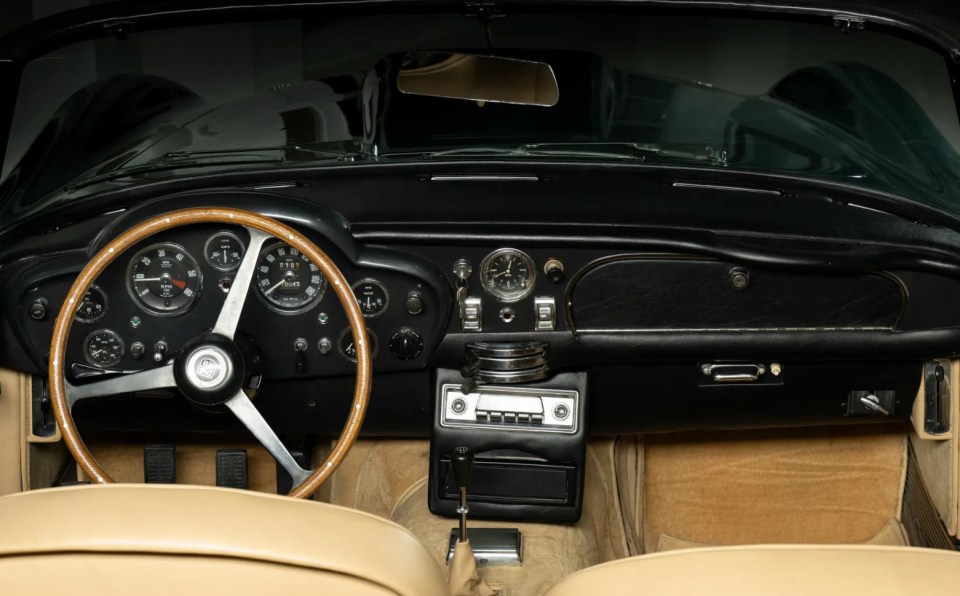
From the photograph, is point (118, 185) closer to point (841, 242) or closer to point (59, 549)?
point (59, 549)

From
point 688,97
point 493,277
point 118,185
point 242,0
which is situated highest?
point 242,0

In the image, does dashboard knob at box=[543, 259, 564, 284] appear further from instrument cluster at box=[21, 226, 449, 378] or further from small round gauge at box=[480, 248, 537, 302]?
instrument cluster at box=[21, 226, 449, 378]

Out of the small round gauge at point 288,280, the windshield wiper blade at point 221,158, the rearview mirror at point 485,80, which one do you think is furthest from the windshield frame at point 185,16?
the small round gauge at point 288,280

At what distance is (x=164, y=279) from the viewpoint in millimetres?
2281

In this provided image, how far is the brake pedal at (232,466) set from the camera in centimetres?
273

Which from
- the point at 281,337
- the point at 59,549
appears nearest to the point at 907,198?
the point at 281,337

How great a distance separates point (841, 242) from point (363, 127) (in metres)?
1.11

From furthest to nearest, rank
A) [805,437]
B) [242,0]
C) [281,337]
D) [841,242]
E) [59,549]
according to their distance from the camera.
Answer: [805,437]
[281,337]
[841,242]
[242,0]
[59,549]

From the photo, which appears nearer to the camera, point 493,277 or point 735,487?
point 493,277

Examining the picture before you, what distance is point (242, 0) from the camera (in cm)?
206

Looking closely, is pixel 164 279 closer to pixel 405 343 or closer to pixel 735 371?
pixel 405 343

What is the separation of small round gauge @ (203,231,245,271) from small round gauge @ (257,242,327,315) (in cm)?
5

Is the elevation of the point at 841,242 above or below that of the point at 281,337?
above

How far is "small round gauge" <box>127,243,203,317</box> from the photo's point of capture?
7.38ft
